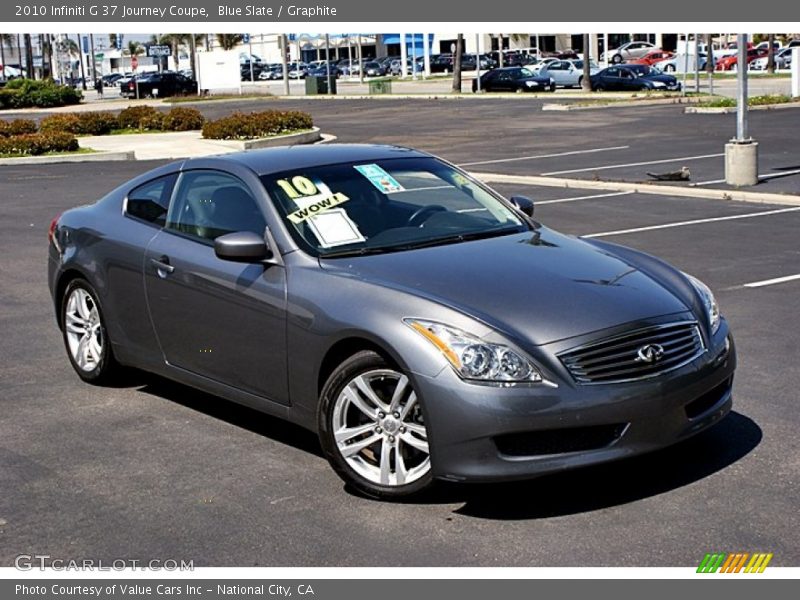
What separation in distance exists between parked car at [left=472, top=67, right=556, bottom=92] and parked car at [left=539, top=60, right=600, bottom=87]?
155 centimetres

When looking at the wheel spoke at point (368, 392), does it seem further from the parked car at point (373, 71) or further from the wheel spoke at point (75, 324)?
the parked car at point (373, 71)

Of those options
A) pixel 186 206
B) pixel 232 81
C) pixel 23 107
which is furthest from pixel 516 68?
pixel 186 206

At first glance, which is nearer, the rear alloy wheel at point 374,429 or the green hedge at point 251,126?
the rear alloy wheel at point 374,429

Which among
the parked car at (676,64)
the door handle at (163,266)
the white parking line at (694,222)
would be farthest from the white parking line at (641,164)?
the parked car at (676,64)

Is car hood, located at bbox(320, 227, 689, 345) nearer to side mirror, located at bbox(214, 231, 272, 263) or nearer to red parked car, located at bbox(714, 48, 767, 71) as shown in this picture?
side mirror, located at bbox(214, 231, 272, 263)

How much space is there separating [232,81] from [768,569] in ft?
205

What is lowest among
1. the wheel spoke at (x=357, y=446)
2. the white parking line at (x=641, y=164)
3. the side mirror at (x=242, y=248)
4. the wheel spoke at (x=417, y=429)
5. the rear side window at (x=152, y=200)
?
the white parking line at (x=641, y=164)

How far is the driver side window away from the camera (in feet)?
22.9

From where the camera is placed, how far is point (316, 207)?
6.85m

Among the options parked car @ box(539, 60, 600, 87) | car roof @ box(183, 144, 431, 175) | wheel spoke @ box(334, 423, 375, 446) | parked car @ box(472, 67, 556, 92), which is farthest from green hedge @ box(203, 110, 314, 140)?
parked car @ box(539, 60, 600, 87)

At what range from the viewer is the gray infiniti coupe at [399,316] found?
219 inches

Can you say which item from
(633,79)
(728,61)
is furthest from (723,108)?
(728,61)

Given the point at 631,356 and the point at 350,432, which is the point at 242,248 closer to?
the point at 350,432

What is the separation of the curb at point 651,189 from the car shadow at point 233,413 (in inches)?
413
